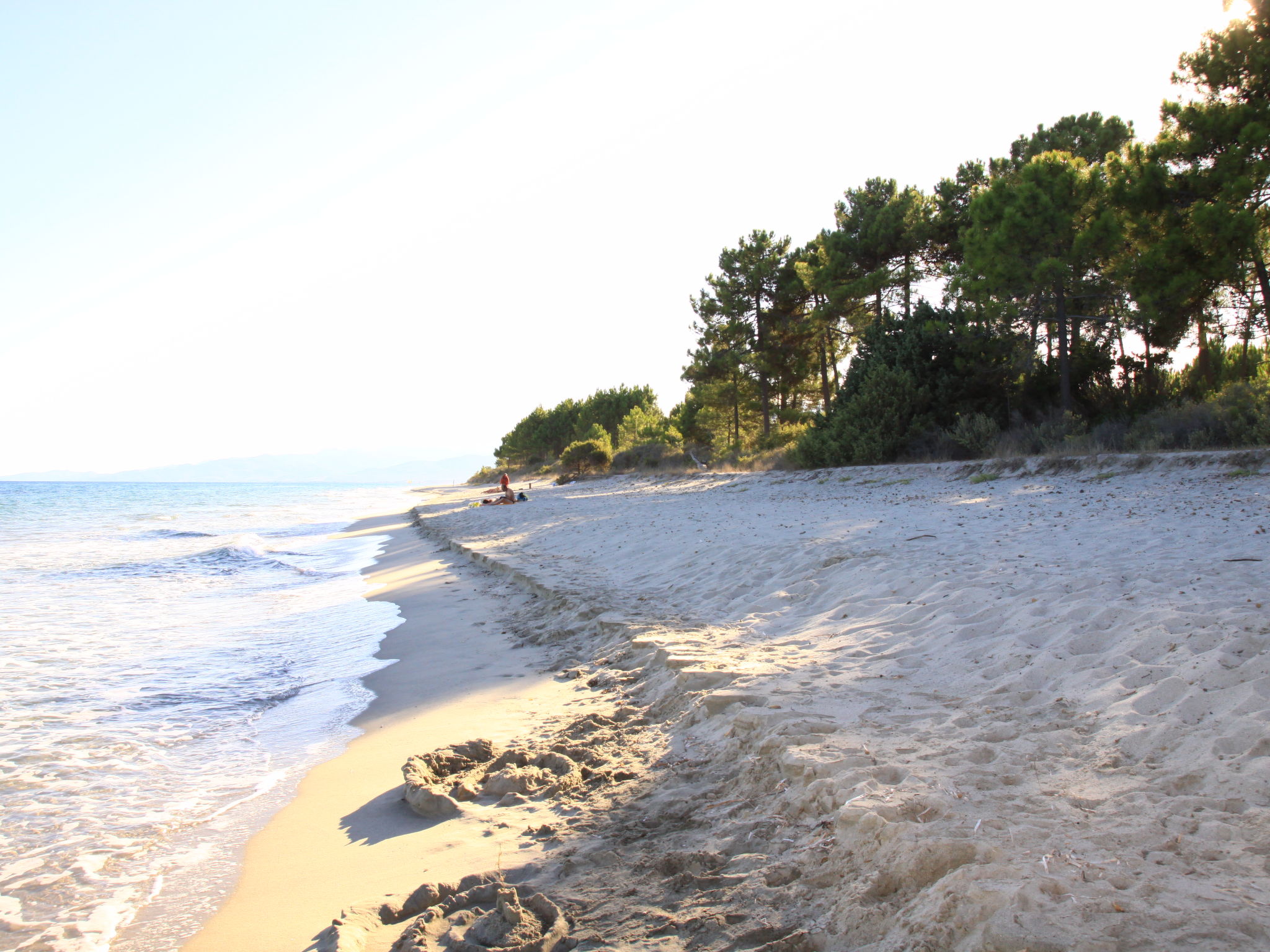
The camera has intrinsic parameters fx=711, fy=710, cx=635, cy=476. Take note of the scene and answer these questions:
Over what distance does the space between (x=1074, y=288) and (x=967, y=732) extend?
59.6 ft

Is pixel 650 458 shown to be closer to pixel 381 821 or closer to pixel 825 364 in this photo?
pixel 825 364

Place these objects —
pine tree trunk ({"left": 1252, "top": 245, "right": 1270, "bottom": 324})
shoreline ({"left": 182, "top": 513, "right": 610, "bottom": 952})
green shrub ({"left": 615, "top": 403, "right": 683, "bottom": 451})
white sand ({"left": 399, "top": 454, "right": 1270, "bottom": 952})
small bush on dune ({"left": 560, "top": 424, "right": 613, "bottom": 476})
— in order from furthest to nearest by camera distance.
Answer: green shrub ({"left": 615, "top": 403, "right": 683, "bottom": 451}) < small bush on dune ({"left": 560, "top": 424, "right": 613, "bottom": 476}) < pine tree trunk ({"left": 1252, "top": 245, "right": 1270, "bottom": 324}) < shoreline ({"left": 182, "top": 513, "right": 610, "bottom": 952}) < white sand ({"left": 399, "top": 454, "right": 1270, "bottom": 952})

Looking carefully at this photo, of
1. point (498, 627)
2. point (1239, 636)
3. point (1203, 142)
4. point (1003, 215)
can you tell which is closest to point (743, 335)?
point (1003, 215)

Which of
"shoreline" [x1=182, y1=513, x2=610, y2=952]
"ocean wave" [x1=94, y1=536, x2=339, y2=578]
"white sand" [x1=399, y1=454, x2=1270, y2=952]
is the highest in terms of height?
"white sand" [x1=399, y1=454, x2=1270, y2=952]

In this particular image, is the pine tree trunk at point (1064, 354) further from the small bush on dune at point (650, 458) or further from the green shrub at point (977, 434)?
the small bush on dune at point (650, 458)

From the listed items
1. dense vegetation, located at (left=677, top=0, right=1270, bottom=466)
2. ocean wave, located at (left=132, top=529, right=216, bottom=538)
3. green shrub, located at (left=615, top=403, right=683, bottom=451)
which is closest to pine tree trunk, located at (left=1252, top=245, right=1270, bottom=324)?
dense vegetation, located at (left=677, top=0, right=1270, bottom=466)

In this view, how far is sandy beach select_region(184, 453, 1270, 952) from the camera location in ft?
7.14

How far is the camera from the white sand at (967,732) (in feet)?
6.89

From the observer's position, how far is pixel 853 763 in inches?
120

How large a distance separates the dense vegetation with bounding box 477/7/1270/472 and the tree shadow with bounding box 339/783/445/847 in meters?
13.4

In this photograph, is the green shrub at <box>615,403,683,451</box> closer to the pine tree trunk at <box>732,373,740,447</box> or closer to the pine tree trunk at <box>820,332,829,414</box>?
the pine tree trunk at <box>732,373,740,447</box>

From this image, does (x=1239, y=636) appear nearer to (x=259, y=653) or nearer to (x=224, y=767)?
(x=224, y=767)

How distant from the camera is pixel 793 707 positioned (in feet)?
12.4

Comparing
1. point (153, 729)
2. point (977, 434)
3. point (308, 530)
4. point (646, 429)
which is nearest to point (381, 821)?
point (153, 729)
